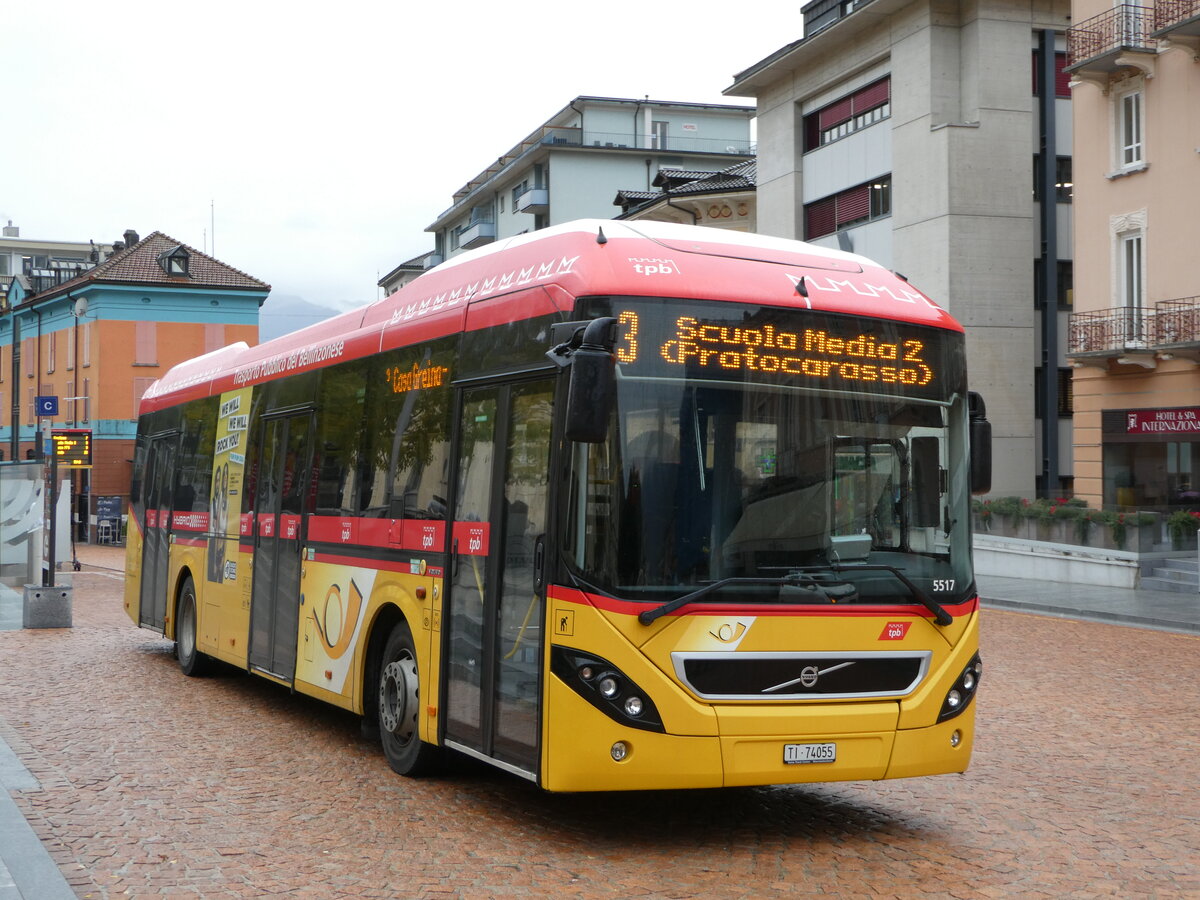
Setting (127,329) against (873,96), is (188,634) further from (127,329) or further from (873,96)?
(127,329)

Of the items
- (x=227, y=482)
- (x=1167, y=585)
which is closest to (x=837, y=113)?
(x=1167, y=585)

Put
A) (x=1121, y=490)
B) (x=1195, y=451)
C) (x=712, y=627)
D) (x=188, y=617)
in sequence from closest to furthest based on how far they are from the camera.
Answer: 1. (x=712, y=627)
2. (x=188, y=617)
3. (x=1195, y=451)
4. (x=1121, y=490)

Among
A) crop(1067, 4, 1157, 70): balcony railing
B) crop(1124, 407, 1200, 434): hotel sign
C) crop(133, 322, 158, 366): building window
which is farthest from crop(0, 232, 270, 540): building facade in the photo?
crop(1124, 407, 1200, 434): hotel sign

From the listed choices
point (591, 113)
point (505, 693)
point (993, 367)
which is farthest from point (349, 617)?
point (591, 113)

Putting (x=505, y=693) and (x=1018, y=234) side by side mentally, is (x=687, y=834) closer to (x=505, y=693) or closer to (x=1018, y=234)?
(x=505, y=693)

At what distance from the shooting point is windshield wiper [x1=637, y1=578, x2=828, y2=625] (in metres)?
6.75

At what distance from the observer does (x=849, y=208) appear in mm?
39156

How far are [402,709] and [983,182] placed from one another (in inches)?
1164

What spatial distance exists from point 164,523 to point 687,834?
9514 millimetres

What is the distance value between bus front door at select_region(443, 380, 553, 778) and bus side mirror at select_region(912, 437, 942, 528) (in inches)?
73.4

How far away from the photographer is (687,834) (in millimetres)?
7512

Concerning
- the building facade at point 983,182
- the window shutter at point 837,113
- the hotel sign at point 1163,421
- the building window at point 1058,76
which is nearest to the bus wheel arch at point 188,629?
the hotel sign at point 1163,421

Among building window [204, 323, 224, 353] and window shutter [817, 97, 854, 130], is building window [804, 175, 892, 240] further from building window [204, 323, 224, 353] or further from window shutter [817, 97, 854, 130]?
building window [204, 323, 224, 353]

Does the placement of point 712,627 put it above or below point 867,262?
below
